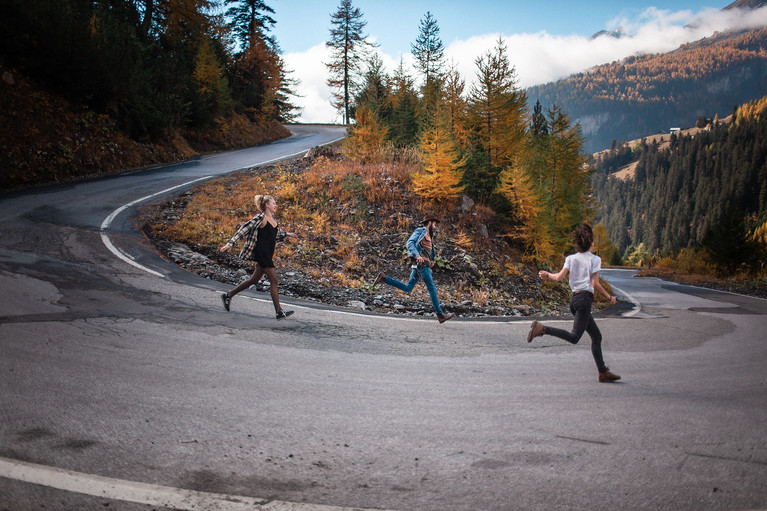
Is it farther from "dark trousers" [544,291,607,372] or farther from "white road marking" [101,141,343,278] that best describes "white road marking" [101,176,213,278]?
"dark trousers" [544,291,607,372]

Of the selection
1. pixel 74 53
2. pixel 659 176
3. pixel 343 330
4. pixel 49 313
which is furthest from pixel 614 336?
pixel 659 176

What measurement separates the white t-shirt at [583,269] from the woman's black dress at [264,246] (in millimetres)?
4540

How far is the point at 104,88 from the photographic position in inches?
745

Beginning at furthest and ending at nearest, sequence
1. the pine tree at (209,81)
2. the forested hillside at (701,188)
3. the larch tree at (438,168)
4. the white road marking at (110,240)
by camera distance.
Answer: the forested hillside at (701,188) → the pine tree at (209,81) → the larch tree at (438,168) → the white road marking at (110,240)

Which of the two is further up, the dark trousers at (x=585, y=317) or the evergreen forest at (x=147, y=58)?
the evergreen forest at (x=147, y=58)

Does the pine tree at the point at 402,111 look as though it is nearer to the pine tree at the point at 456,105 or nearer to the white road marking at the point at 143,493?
the pine tree at the point at 456,105

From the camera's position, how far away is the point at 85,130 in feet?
58.9

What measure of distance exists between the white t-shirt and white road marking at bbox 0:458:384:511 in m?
3.98

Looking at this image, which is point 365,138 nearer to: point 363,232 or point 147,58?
point 363,232

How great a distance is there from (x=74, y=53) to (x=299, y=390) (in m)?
21.3

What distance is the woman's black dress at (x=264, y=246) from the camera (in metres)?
6.77

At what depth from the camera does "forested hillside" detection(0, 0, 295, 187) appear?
15977 mm

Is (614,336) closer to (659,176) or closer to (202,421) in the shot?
(202,421)

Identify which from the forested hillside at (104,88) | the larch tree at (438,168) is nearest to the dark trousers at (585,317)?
the larch tree at (438,168)
